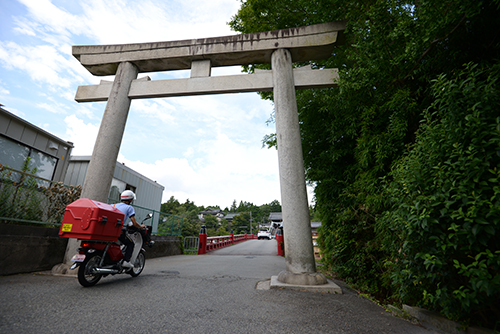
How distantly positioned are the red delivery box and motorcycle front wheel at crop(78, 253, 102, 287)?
0.36 metres

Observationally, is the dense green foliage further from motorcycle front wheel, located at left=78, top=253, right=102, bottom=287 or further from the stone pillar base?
motorcycle front wheel, located at left=78, top=253, right=102, bottom=287

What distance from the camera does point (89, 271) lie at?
367 centimetres

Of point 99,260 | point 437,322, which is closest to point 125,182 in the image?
point 99,260

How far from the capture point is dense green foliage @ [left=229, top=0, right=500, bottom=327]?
1974 mm

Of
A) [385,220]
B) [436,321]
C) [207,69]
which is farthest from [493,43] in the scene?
[207,69]

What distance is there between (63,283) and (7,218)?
6.00 feet

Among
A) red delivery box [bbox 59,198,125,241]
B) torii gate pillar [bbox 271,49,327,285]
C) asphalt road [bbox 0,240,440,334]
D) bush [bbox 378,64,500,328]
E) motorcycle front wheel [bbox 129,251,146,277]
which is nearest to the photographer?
bush [bbox 378,64,500,328]

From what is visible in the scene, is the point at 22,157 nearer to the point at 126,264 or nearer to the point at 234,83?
A: the point at 126,264

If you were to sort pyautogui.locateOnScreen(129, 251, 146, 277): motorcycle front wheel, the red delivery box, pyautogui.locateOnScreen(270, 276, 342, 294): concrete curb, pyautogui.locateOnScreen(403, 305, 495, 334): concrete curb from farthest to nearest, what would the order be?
pyautogui.locateOnScreen(129, 251, 146, 277): motorcycle front wheel < pyautogui.locateOnScreen(270, 276, 342, 294): concrete curb < the red delivery box < pyautogui.locateOnScreen(403, 305, 495, 334): concrete curb

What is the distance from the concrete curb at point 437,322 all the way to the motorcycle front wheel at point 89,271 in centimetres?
443

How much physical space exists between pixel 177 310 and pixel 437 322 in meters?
2.76

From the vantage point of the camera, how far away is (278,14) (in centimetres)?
671

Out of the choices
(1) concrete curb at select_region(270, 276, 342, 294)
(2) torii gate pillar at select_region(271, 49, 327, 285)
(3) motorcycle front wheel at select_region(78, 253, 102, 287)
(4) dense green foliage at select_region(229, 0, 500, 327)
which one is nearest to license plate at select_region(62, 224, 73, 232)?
(3) motorcycle front wheel at select_region(78, 253, 102, 287)

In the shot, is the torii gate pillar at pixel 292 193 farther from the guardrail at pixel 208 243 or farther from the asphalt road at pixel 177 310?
the guardrail at pixel 208 243
